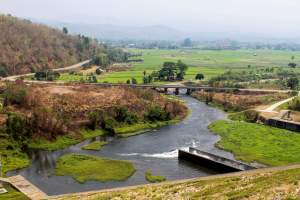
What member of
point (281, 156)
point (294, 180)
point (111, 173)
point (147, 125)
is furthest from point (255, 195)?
point (147, 125)

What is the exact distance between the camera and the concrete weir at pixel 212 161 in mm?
51812

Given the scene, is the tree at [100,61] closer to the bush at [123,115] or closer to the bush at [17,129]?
the bush at [123,115]

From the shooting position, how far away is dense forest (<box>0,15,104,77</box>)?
455 feet

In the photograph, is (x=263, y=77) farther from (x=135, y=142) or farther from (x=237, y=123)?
(x=135, y=142)

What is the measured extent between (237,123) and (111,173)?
3442 cm

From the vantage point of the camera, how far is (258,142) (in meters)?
66.8

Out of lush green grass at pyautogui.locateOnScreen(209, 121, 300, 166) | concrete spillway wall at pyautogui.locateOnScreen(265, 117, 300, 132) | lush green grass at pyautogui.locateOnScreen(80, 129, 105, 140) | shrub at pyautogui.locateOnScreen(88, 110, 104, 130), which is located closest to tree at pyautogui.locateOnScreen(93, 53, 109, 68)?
lush green grass at pyautogui.locateOnScreen(209, 121, 300, 166)

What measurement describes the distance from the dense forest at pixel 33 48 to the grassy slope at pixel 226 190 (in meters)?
96.8

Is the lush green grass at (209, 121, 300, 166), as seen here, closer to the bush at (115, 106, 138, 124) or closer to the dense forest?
the bush at (115, 106, 138, 124)

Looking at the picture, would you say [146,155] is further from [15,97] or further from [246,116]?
[246,116]

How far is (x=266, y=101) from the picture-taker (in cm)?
9725

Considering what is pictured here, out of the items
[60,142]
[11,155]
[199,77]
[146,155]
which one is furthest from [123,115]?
[199,77]

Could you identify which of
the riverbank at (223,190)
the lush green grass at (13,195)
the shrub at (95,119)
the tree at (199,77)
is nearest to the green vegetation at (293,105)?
the shrub at (95,119)

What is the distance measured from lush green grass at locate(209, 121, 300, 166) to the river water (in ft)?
6.30
